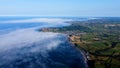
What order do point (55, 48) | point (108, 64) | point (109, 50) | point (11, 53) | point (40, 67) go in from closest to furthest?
1. point (40, 67)
2. point (108, 64)
3. point (11, 53)
4. point (109, 50)
5. point (55, 48)

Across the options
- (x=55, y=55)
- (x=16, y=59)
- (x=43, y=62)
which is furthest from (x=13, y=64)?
(x=55, y=55)

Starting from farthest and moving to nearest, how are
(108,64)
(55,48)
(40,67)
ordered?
(55,48) < (108,64) < (40,67)

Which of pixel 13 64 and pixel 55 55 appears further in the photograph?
pixel 55 55

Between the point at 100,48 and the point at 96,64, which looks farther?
the point at 100,48

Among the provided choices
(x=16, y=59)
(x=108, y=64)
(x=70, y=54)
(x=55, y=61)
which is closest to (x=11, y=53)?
(x=16, y=59)

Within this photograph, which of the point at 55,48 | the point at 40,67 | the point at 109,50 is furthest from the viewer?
the point at 55,48

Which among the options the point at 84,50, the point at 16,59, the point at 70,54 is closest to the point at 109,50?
the point at 84,50

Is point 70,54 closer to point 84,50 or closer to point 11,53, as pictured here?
point 84,50

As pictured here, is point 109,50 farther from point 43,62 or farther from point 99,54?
point 43,62

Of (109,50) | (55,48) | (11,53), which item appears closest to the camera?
(11,53)
